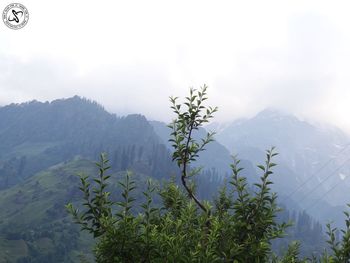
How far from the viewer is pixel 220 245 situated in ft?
40.6

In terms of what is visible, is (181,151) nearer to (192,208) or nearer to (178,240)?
(192,208)

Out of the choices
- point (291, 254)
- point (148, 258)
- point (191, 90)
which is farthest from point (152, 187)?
point (291, 254)

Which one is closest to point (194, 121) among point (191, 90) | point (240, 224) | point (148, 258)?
point (191, 90)

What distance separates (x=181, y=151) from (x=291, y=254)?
5.02m

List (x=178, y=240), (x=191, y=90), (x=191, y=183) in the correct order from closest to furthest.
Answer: (x=178, y=240) → (x=191, y=90) → (x=191, y=183)

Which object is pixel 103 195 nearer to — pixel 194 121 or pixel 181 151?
pixel 181 151

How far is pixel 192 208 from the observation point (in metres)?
12.9

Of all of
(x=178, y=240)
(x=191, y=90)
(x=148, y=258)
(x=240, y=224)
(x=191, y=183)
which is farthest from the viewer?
(x=191, y=183)

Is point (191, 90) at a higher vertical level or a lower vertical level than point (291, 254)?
higher

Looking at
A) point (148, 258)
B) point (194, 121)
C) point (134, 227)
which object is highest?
point (194, 121)

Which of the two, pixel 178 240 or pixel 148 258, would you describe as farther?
pixel 148 258

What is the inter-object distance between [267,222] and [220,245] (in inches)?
72.2

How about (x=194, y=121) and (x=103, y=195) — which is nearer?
(x=103, y=195)

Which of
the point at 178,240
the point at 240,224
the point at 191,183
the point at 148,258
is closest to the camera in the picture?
the point at 178,240
